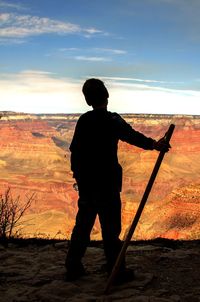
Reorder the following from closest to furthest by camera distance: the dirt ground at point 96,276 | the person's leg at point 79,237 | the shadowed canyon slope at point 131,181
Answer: the dirt ground at point 96,276 < the person's leg at point 79,237 < the shadowed canyon slope at point 131,181

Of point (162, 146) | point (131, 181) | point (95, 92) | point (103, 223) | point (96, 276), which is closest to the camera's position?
point (162, 146)

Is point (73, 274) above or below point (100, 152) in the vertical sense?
below

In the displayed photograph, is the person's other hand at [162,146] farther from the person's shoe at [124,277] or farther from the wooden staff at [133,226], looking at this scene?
the person's shoe at [124,277]

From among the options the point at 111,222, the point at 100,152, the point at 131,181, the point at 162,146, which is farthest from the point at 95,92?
the point at 131,181

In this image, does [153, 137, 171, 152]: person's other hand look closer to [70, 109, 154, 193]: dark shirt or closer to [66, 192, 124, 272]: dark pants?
[70, 109, 154, 193]: dark shirt

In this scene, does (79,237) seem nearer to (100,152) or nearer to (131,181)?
(100,152)

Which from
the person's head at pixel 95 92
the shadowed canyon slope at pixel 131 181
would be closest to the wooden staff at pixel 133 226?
the person's head at pixel 95 92
